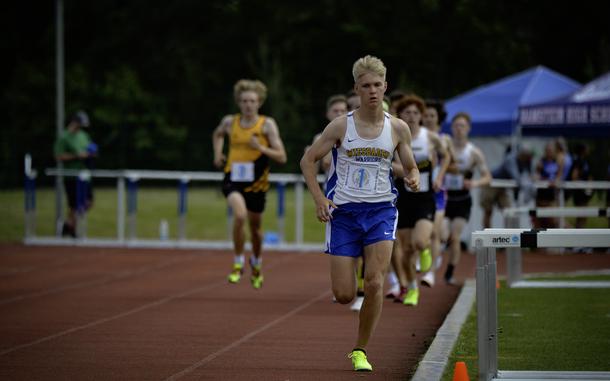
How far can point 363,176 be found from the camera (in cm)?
799

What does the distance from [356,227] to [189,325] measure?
301 centimetres

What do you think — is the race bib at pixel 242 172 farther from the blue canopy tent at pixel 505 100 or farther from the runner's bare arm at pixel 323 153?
the blue canopy tent at pixel 505 100

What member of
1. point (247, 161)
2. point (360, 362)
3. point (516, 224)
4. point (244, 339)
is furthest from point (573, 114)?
point (360, 362)

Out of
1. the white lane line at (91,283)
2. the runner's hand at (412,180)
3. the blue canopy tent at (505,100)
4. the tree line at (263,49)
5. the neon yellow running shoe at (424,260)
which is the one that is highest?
the tree line at (263,49)

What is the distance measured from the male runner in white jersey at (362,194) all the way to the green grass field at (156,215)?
56.7ft

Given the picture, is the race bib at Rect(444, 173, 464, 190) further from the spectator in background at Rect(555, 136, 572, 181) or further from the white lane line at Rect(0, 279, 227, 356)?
the spectator in background at Rect(555, 136, 572, 181)

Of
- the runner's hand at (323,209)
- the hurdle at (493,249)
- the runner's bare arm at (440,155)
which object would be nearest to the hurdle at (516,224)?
the runner's bare arm at (440,155)

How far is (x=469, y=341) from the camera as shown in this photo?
8977 millimetres

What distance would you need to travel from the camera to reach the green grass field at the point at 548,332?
7945 mm

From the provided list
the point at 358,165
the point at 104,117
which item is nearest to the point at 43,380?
the point at 358,165

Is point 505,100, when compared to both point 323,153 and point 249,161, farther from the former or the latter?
point 323,153

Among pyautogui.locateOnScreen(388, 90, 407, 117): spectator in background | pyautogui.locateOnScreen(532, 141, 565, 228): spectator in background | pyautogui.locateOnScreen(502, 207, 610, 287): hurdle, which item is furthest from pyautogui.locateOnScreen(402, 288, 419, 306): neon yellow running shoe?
pyautogui.locateOnScreen(532, 141, 565, 228): spectator in background

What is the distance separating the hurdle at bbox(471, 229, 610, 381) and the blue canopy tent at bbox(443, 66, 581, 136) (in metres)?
16.8

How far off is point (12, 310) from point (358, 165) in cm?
518
